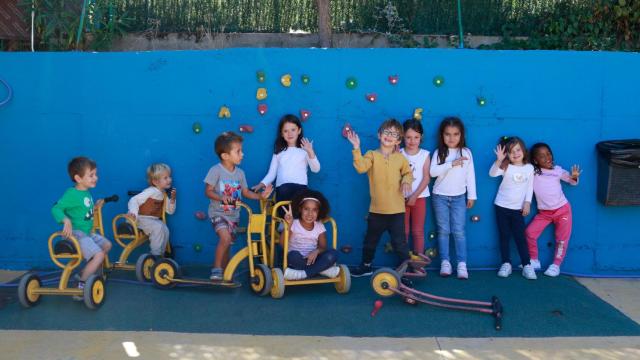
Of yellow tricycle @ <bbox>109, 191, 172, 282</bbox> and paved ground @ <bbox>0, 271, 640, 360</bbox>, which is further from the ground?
yellow tricycle @ <bbox>109, 191, 172, 282</bbox>

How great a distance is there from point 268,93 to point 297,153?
736mm

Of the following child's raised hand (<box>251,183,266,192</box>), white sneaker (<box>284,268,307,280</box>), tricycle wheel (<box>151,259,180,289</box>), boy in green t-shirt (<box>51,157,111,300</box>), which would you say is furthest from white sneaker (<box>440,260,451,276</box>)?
boy in green t-shirt (<box>51,157,111,300</box>)

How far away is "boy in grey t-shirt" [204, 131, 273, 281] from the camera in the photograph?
242 inches

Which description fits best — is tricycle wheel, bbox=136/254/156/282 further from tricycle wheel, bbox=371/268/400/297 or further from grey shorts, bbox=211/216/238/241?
tricycle wheel, bbox=371/268/400/297

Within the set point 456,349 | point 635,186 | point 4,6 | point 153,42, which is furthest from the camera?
point 153,42

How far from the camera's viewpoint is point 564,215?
6457 millimetres

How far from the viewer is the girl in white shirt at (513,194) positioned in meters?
6.40

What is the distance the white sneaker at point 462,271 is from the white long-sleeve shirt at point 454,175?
683 millimetres

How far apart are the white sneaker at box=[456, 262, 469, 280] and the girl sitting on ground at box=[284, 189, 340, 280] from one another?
134 centimetres

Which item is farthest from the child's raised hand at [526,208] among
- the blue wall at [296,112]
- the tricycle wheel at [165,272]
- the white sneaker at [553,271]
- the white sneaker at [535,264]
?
the tricycle wheel at [165,272]

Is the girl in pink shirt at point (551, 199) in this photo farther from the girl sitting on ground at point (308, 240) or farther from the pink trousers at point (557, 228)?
the girl sitting on ground at point (308, 240)

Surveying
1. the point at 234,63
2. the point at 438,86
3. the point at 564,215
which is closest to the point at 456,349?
the point at 564,215

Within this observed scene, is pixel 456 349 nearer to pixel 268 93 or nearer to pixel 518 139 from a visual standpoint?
pixel 518 139

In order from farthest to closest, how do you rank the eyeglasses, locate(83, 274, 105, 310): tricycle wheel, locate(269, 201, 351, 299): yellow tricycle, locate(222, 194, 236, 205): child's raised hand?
1. locate(222, 194, 236, 205): child's raised hand
2. the eyeglasses
3. locate(269, 201, 351, 299): yellow tricycle
4. locate(83, 274, 105, 310): tricycle wheel
